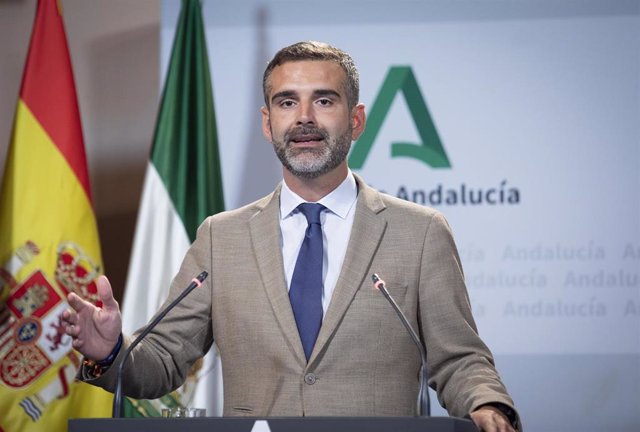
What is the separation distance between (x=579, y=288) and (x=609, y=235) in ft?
0.92

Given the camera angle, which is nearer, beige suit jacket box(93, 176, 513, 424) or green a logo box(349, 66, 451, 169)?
beige suit jacket box(93, 176, 513, 424)

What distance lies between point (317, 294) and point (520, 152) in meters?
2.15

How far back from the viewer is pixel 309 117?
268 centimetres

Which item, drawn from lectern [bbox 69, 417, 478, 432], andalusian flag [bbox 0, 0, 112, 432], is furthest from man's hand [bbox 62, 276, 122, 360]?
andalusian flag [bbox 0, 0, 112, 432]

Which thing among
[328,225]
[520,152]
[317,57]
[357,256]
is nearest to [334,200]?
[328,225]

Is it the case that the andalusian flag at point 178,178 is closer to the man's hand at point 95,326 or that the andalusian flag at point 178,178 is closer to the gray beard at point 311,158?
the gray beard at point 311,158

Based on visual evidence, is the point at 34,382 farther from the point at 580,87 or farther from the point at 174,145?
the point at 580,87

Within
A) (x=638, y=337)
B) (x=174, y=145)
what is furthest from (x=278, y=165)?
(x=638, y=337)

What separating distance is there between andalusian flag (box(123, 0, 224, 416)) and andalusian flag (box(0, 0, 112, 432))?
0.22 metres

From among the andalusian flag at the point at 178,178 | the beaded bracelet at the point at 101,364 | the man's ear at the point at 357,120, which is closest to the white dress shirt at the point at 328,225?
the man's ear at the point at 357,120

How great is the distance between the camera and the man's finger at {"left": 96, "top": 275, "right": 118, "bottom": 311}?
219 cm

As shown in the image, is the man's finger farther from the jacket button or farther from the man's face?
the man's face

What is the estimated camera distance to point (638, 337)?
4.30 m

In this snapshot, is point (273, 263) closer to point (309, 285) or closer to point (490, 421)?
point (309, 285)
